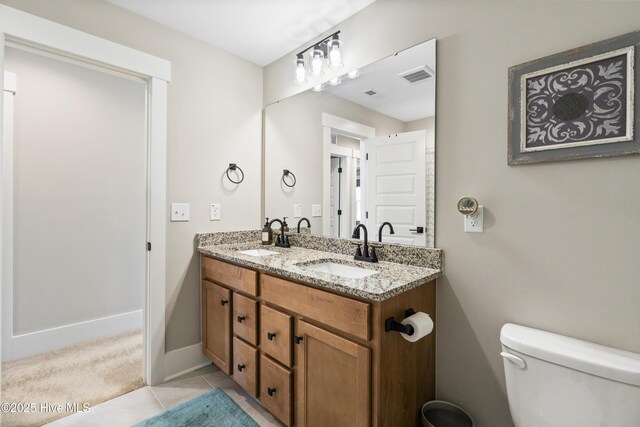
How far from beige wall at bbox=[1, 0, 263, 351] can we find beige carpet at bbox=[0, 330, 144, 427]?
422 mm

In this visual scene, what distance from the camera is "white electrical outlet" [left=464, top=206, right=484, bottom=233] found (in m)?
1.37

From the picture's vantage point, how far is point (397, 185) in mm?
1690

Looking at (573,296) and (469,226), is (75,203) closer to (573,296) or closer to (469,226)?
(469,226)

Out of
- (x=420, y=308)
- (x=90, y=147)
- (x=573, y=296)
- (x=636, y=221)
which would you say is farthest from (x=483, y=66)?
(x=90, y=147)

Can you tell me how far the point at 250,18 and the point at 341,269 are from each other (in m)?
1.72

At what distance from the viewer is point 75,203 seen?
2.60m

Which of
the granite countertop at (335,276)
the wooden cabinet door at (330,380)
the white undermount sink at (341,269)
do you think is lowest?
the wooden cabinet door at (330,380)

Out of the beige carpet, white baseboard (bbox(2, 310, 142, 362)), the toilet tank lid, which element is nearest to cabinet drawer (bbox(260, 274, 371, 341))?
the toilet tank lid

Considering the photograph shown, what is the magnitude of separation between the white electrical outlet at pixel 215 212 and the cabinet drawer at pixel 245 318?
716 mm

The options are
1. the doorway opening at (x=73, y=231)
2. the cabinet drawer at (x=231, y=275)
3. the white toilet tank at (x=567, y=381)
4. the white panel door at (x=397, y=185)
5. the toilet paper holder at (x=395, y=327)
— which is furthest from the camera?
the doorway opening at (x=73, y=231)

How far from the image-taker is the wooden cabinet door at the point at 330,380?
1162mm

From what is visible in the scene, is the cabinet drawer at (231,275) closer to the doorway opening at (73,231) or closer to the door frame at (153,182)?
the door frame at (153,182)

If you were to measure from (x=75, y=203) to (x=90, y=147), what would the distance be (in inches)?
20.3

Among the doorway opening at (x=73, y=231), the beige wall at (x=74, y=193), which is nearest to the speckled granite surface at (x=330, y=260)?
the doorway opening at (x=73, y=231)
